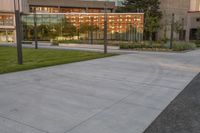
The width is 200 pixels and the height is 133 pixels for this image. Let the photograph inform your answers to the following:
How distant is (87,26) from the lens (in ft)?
141

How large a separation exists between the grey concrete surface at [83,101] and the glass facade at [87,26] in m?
29.5

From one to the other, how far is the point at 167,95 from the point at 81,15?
40265 millimetres

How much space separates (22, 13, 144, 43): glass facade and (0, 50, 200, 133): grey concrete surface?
29.5m

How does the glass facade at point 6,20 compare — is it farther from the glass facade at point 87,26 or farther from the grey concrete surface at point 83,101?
the grey concrete surface at point 83,101

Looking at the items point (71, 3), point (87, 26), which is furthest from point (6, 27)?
point (71, 3)

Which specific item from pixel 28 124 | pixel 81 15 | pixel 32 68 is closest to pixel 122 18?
pixel 81 15

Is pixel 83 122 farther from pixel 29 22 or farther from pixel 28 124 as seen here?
pixel 29 22

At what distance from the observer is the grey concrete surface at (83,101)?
16.1 feet

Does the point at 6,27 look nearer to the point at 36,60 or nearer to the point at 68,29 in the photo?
the point at 68,29

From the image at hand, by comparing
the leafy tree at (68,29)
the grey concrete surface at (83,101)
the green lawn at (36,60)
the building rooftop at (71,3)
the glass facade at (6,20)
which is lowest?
the grey concrete surface at (83,101)

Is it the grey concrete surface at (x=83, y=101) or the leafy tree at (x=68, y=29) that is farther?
the leafy tree at (x=68, y=29)

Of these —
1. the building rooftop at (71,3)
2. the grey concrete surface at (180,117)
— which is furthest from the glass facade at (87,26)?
the grey concrete surface at (180,117)

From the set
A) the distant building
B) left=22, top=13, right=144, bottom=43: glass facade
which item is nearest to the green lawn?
left=22, top=13, right=144, bottom=43: glass facade

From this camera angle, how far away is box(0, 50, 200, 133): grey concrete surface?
4.92 metres
